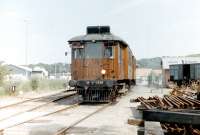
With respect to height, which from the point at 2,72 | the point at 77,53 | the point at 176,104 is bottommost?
the point at 176,104

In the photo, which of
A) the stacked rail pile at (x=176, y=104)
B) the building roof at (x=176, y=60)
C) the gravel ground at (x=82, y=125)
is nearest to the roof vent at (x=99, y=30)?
the gravel ground at (x=82, y=125)

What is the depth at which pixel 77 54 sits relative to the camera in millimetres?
23859

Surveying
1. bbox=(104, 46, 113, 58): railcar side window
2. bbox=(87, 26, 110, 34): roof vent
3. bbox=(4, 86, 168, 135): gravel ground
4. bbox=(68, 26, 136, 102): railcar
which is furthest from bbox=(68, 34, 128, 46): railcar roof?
bbox=(4, 86, 168, 135): gravel ground

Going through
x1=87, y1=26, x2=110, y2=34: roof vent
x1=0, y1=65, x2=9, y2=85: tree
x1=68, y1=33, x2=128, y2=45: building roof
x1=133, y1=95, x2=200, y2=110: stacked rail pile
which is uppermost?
x1=87, y1=26, x2=110, y2=34: roof vent

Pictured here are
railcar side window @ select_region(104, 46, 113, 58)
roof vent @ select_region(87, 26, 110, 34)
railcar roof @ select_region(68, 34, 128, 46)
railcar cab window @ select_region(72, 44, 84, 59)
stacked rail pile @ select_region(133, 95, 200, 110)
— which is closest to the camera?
stacked rail pile @ select_region(133, 95, 200, 110)

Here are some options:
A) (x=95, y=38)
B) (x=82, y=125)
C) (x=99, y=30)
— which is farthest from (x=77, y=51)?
(x=82, y=125)

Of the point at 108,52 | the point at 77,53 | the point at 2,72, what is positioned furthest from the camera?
the point at 2,72

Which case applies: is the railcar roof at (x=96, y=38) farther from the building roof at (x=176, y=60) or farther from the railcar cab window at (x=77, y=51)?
the building roof at (x=176, y=60)

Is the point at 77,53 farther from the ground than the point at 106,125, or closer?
farther from the ground

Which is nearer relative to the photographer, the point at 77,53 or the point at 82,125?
the point at 82,125

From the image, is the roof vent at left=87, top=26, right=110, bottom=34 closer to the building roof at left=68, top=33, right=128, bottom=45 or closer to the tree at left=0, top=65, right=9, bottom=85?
the building roof at left=68, top=33, right=128, bottom=45

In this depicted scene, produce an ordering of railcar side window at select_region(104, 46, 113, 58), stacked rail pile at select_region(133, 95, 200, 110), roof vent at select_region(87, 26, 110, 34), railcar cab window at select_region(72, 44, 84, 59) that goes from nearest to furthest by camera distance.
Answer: stacked rail pile at select_region(133, 95, 200, 110), railcar side window at select_region(104, 46, 113, 58), railcar cab window at select_region(72, 44, 84, 59), roof vent at select_region(87, 26, 110, 34)

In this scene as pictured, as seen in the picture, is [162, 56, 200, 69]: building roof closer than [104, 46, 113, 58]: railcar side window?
No

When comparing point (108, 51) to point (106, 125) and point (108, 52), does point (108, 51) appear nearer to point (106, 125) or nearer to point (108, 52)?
point (108, 52)
